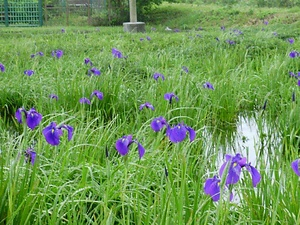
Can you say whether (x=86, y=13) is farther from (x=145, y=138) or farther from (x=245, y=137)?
(x=145, y=138)

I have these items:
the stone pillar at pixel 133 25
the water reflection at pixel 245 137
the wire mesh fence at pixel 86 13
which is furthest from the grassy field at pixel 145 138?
the wire mesh fence at pixel 86 13

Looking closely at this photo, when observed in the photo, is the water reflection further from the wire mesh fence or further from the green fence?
the green fence

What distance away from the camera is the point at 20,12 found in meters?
18.2

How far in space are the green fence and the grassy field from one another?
1030cm

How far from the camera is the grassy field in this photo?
1968mm

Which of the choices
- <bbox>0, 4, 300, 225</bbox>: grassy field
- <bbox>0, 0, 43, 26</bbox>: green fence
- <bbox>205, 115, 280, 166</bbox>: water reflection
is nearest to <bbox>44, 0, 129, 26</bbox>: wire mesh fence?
<bbox>0, 0, 43, 26</bbox>: green fence

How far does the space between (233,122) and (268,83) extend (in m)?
0.70

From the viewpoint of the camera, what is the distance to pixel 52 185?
7.29 feet

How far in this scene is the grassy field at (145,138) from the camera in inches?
77.5

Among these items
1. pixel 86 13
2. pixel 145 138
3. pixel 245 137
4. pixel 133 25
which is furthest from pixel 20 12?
pixel 145 138

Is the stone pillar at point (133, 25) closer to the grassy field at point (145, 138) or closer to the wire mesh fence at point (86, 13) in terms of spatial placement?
the wire mesh fence at point (86, 13)

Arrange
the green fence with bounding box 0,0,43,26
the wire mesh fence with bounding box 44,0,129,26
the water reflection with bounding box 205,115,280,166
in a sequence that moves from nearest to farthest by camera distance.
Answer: the water reflection with bounding box 205,115,280,166
the green fence with bounding box 0,0,43,26
the wire mesh fence with bounding box 44,0,129,26

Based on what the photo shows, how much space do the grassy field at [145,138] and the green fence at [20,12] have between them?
10.3 m

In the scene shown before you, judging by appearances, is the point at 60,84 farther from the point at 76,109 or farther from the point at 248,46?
the point at 248,46
